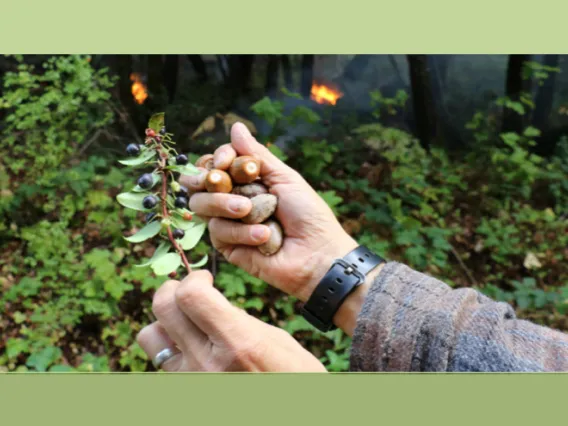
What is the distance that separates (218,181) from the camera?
40.2 inches

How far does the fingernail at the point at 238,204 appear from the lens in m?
1.01

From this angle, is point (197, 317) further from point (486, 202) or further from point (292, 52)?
point (486, 202)

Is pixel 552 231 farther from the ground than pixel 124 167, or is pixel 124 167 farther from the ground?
pixel 124 167

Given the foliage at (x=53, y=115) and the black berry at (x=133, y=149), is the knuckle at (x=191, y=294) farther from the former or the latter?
the foliage at (x=53, y=115)

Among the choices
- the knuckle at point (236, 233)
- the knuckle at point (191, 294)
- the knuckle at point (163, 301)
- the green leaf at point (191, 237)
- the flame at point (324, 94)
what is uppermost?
the flame at point (324, 94)

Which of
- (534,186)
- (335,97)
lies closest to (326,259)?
(335,97)

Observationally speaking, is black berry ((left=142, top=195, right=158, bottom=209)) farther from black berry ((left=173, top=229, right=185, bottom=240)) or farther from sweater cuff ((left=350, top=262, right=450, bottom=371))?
sweater cuff ((left=350, top=262, right=450, bottom=371))

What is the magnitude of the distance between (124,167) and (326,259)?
646 millimetres

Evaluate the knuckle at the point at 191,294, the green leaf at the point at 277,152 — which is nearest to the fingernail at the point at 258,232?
the knuckle at the point at 191,294

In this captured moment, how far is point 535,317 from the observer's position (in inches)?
60.2

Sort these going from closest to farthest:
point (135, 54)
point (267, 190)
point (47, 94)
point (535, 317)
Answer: point (267, 190) < point (135, 54) < point (47, 94) < point (535, 317)

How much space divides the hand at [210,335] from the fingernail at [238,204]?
157 millimetres

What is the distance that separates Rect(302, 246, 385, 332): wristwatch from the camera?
1.05 meters

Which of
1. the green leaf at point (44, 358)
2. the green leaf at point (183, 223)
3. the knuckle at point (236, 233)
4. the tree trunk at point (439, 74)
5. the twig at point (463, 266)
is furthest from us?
the twig at point (463, 266)
